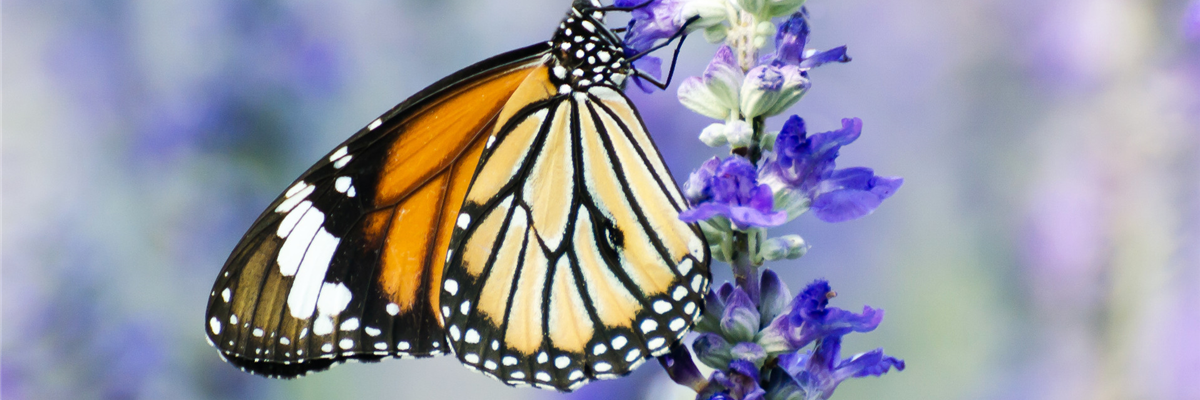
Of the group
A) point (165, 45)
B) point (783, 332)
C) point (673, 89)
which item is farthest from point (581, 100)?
point (165, 45)

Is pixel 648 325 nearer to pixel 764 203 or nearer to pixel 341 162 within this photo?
pixel 764 203

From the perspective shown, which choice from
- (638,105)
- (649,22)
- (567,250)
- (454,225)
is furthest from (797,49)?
(638,105)

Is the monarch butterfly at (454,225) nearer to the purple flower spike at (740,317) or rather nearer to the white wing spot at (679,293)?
the white wing spot at (679,293)

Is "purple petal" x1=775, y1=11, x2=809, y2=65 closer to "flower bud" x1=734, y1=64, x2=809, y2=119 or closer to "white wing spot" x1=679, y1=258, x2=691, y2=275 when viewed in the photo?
"flower bud" x1=734, y1=64, x2=809, y2=119

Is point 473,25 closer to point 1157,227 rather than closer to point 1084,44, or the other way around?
point 1084,44

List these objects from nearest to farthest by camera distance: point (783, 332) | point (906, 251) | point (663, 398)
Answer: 1. point (783, 332)
2. point (663, 398)
3. point (906, 251)

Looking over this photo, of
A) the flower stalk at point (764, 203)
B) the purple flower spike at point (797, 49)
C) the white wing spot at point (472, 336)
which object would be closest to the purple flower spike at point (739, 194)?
the flower stalk at point (764, 203)
